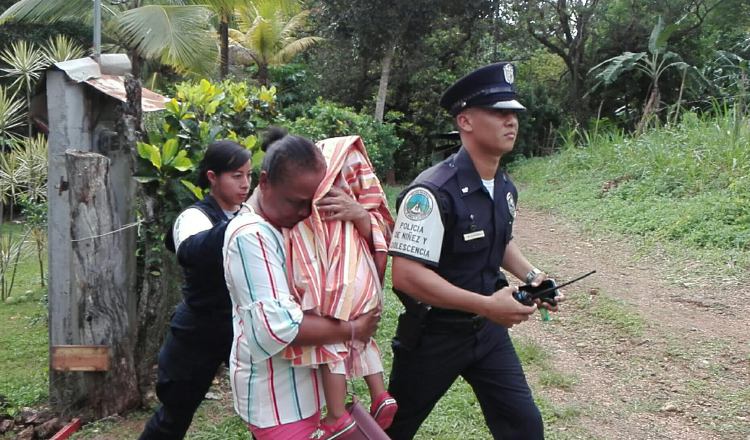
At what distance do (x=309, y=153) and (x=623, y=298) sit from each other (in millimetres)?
4989

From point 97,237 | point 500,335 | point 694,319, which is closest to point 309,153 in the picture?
point 500,335

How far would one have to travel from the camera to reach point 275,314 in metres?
1.95

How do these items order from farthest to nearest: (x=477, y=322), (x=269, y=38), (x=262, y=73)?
1. (x=262, y=73)
2. (x=269, y=38)
3. (x=477, y=322)

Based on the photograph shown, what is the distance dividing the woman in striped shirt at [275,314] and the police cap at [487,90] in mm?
775

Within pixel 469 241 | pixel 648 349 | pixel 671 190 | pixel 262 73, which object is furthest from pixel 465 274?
pixel 262 73

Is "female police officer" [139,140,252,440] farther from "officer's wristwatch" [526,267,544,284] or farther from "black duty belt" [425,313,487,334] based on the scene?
"officer's wristwatch" [526,267,544,284]

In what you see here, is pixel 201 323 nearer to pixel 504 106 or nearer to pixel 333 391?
pixel 333 391

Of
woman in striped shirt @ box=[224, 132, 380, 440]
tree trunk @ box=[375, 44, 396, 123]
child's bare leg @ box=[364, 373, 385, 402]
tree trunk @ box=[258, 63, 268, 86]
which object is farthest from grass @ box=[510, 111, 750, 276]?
tree trunk @ box=[258, 63, 268, 86]

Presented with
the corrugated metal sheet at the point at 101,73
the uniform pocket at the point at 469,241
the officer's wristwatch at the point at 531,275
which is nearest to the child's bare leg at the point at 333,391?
the uniform pocket at the point at 469,241

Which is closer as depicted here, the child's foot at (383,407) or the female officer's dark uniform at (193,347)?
the child's foot at (383,407)

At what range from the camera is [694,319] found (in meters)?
5.80

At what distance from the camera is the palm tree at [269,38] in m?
18.2

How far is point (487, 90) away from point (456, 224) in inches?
19.2

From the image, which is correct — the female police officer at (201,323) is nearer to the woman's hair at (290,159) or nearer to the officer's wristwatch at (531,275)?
the woman's hair at (290,159)
